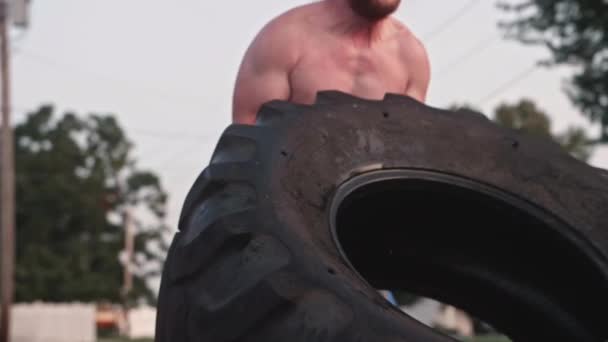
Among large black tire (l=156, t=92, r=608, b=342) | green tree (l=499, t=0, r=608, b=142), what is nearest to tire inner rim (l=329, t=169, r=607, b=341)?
large black tire (l=156, t=92, r=608, b=342)

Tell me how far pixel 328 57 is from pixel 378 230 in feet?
1.86

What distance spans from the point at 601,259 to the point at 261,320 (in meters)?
1.00

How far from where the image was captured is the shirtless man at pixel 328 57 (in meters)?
3.16

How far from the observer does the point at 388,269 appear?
3078 millimetres

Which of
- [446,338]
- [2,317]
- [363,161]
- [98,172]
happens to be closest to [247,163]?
[363,161]

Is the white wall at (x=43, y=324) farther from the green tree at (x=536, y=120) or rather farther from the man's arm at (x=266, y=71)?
the man's arm at (x=266, y=71)

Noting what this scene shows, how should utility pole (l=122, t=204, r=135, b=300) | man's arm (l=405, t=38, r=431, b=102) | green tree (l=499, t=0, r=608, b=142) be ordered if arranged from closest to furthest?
man's arm (l=405, t=38, r=431, b=102) < green tree (l=499, t=0, r=608, b=142) < utility pole (l=122, t=204, r=135, b=300)

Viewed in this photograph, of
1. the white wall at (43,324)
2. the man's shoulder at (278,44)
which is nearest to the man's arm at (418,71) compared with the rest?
the man's shoulder at (278,44)

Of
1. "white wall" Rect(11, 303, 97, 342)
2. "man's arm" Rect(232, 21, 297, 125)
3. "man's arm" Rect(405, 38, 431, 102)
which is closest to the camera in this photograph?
"man's arm" Rect(232, 21, 297, 125)

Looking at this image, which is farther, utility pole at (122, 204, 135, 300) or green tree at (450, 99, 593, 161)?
utility pole at (122, 204, 135, 300)

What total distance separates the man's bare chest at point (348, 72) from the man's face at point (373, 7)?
99 mm

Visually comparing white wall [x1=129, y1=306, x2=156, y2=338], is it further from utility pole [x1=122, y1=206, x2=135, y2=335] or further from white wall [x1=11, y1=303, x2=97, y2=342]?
white wall [x1=11, y1=303, x2=97, y2=342]

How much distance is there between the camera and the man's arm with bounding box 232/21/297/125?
10.3 feet

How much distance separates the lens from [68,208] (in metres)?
53.8
